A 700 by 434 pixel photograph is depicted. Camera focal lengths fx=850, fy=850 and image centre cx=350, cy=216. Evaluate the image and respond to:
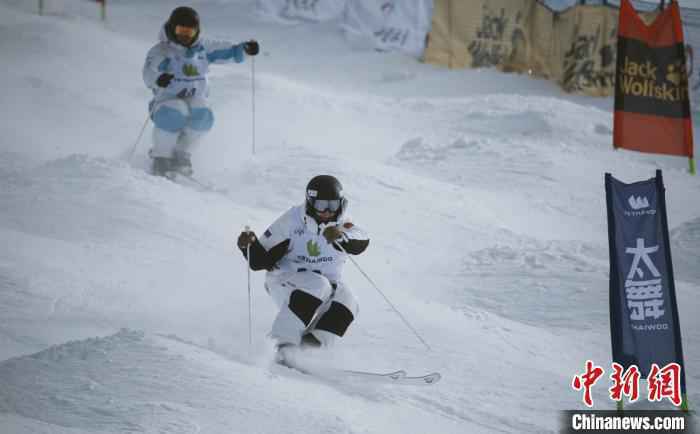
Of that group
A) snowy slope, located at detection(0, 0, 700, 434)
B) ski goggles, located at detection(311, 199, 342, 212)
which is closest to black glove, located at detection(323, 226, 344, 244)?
ski goggles, located at detection(311, 199, 342, 212)

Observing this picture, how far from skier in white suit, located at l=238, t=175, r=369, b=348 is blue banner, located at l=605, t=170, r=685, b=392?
5.08 feet

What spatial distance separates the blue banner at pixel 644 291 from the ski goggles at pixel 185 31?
18.4ft

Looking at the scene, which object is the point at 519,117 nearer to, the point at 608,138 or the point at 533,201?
the point at 608,138

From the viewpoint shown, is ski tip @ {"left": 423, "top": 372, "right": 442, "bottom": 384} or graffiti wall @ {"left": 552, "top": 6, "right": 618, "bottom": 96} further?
graffiti wall @ {"left": 552, "top": 6, "right": 618, "bottom": 96}

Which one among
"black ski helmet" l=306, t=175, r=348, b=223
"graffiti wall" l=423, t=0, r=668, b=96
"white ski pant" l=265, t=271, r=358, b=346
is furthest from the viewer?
"graffiti wall" l=423, t=0, r=668, b=96

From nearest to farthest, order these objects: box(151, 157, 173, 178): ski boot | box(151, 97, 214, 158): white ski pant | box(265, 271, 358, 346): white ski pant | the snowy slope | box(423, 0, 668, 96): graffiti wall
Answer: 1. the snowy slope
2. box(265, 271, 358, 346): white ski pant
3. box(151, 97, 214, 158): white ski pant
4. box(151, 157, 173, 178): ski boot
5. box(423, 0, 668, 96): graffiti wall

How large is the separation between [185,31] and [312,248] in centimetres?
457

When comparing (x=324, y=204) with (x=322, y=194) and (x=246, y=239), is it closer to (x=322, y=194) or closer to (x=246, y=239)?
(x=322, y=194)

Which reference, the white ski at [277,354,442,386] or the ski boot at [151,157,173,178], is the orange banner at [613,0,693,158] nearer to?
the white ski at [277,354,442,386]

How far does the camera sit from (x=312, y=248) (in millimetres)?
5523

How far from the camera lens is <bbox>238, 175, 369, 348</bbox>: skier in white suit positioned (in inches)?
207

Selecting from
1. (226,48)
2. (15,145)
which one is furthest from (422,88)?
(15,145)

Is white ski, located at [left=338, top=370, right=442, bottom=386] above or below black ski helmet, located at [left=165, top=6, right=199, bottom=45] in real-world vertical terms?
below

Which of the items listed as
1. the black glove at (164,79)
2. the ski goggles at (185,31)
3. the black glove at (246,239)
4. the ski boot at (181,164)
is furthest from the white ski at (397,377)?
the ski goggles at (185,31)
